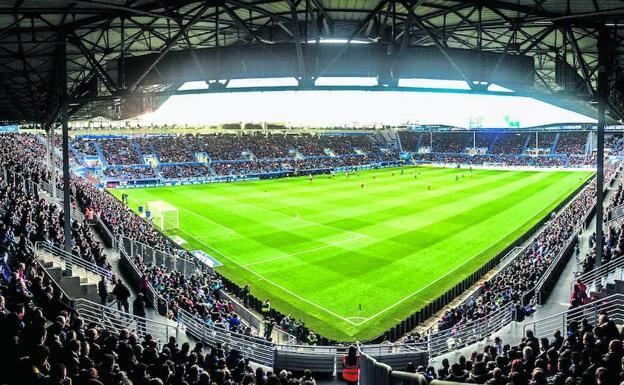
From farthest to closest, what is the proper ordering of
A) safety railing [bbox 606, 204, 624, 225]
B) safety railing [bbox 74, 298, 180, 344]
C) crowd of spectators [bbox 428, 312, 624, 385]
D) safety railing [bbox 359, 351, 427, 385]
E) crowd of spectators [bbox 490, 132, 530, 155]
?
crowd of spectators [bbox 490, 132, 530, 155], safety railing [bbox 606, 204, 624, 225], safety railing [bbox 74, 298, 180, 344], crowd of spectators [bbox 428, 312, 624, 385], safety railing [bbox 359, 351, 427, 385]

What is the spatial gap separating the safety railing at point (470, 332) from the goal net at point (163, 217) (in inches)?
1010

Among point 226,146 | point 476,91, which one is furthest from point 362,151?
point 476,91

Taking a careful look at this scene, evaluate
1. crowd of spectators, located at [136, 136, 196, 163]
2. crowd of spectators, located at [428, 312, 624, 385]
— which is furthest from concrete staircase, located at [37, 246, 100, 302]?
crowd of spectators, located at [136, 136, 196, 163]

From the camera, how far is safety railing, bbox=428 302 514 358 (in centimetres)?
1538

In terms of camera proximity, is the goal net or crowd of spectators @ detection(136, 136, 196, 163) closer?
the goal net

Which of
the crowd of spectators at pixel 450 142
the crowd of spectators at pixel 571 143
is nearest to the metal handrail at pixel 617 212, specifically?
the crowd of spectators at pixel 571 143

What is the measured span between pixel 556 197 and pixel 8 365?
5407 cm

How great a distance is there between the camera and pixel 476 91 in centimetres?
1159

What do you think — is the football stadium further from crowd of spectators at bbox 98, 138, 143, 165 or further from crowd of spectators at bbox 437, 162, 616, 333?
crowd of spectators at bbox 98, 138, 143, 165

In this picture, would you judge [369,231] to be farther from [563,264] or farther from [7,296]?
[7,296]

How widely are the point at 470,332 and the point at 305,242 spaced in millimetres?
17816

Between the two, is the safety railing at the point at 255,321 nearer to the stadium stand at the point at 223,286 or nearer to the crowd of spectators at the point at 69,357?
the stadium stand at the point at 223,286

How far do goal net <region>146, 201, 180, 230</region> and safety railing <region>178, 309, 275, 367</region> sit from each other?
23.2m

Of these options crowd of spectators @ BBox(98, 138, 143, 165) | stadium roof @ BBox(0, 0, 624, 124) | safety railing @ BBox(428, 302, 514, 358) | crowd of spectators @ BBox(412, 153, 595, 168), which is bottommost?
safety railing @ BBox(428, 302, 514, 358)
